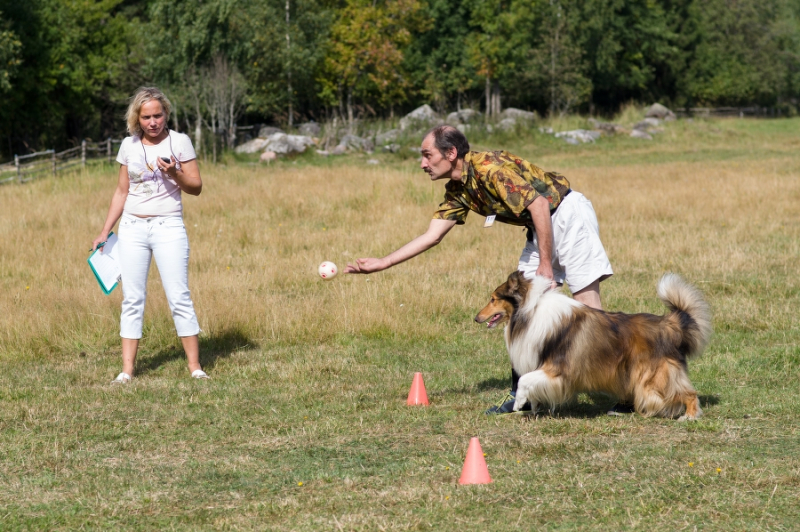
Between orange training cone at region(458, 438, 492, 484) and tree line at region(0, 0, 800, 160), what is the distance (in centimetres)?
2801

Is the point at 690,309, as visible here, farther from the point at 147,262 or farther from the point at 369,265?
the point at 147,262

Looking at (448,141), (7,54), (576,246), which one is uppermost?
(7,54)

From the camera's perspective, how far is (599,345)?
5.75 meters

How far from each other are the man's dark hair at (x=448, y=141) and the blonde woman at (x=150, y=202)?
7.23 ft

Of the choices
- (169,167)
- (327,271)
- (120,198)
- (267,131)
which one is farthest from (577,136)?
(169,167)

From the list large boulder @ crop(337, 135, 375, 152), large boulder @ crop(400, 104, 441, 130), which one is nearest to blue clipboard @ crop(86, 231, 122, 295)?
large boulder @ crop(337, 135, 375, 152)

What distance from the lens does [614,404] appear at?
6422 mm

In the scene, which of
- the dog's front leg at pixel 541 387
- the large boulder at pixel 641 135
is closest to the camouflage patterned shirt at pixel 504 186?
the dog's front leg at pixel 541 387

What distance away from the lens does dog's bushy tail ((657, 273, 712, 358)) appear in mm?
5859

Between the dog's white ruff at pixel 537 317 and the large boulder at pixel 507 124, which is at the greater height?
the dog's white ruff at pixel 537 317

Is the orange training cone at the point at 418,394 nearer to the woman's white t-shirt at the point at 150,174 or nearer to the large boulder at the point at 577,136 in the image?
the woman's white t-shirt at the point at 150,174

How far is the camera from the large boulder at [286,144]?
31438 millimetres

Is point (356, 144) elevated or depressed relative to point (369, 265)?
depressed

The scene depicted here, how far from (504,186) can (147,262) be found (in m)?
3.20
